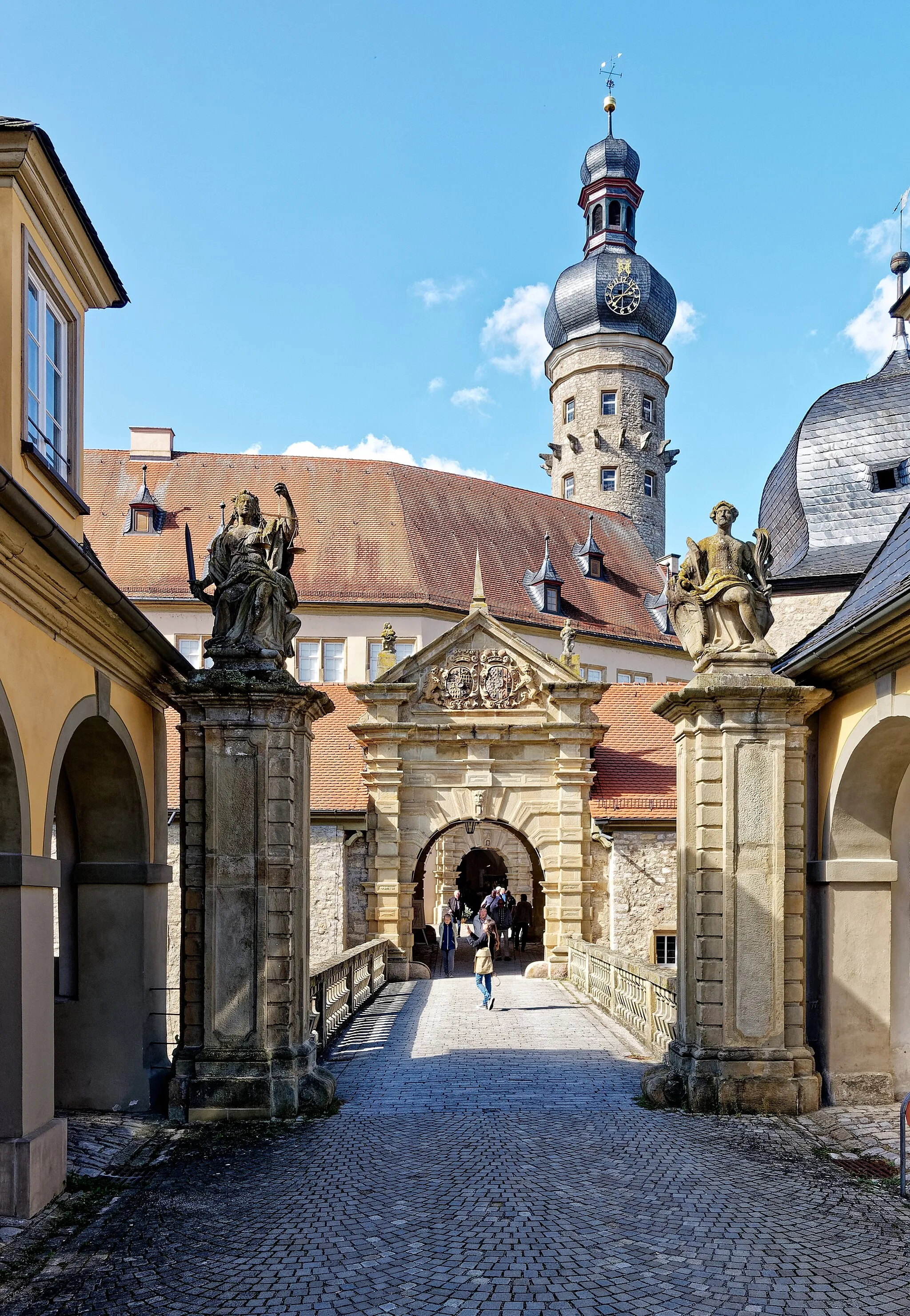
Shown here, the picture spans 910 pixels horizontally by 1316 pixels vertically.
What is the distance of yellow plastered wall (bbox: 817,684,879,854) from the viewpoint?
30.8ft

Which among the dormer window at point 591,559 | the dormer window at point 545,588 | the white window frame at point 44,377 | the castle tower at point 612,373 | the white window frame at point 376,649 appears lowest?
the white window frame at point 376,649

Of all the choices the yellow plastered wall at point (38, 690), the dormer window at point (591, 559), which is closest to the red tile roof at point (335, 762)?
the yellow plastered wall at point (38, 690)

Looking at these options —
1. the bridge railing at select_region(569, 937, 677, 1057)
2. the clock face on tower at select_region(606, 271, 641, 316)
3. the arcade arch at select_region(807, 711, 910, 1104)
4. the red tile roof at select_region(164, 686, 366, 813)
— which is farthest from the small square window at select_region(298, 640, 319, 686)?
the clock face on tower at select_region(606, 271, 641, 316)

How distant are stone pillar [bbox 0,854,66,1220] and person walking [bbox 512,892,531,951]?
19.9 metres

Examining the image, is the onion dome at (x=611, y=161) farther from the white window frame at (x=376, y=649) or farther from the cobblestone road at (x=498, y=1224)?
the cobblestone road at (x=498, y=1224)

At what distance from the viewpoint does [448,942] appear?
69.1ft

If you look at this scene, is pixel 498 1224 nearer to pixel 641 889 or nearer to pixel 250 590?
pixel 250 590

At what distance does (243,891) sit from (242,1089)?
159 cm

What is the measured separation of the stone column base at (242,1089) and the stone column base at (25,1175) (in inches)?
91.9

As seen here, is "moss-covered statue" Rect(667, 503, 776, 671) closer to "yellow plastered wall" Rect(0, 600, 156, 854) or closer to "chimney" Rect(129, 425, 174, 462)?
"yellow plastered wall" Rect(0, 600, 156, 854)

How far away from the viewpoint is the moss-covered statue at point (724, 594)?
32.7 ft

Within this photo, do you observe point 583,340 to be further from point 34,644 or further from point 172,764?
point 34,644

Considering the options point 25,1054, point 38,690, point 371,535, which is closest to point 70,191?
point 38,690

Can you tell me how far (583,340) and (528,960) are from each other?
103 feet
